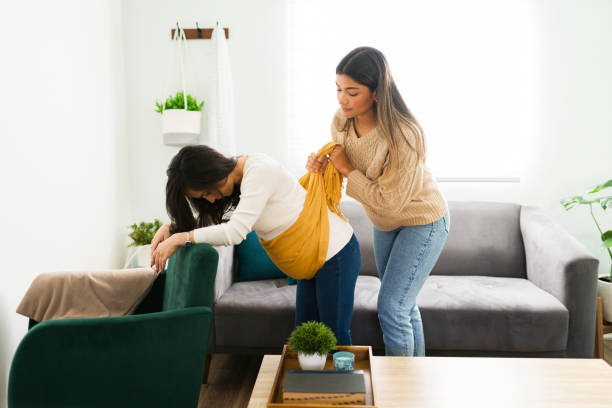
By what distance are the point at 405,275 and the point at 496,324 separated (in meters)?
0.71

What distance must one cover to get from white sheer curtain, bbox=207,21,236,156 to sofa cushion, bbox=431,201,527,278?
145 cm

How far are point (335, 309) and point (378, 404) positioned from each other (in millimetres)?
343

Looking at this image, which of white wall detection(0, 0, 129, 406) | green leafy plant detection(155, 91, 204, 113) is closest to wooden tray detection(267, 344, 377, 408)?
white wall detection(0, 0, 129, 406)

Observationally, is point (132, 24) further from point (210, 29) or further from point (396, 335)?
point (396, 335)

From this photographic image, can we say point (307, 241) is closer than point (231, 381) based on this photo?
Yes

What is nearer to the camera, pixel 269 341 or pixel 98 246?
pixel 269 341

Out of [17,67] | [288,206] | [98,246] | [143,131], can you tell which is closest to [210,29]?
[143,131]

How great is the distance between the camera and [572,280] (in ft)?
6.69

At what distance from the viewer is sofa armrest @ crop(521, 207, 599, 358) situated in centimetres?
199

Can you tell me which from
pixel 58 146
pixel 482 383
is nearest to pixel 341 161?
pixel 482 383

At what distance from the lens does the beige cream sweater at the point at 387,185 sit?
1.46 metres

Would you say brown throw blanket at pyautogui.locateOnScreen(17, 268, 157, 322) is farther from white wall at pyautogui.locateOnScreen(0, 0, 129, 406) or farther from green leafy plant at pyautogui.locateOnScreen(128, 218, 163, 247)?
green leafy plant at pyautogui.locateOnScreen(128, 218, 163, 247)

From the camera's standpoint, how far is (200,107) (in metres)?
2.79

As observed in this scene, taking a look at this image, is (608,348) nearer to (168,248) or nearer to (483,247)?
(483,247)
